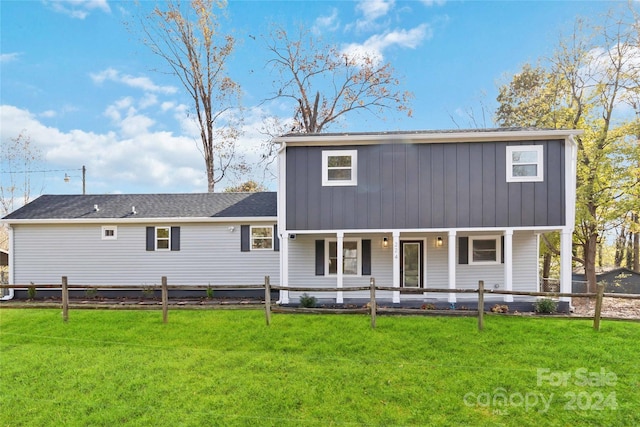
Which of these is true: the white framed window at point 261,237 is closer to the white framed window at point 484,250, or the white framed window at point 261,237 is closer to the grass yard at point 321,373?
the grass yard at point 321,373

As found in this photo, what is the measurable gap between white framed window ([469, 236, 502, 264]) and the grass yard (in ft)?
11.3

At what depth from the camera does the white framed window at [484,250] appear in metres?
11.2

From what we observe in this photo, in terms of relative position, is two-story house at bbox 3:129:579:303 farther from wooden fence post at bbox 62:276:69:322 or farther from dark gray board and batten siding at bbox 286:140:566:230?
wooden fence post at bbox 62:276:69:322

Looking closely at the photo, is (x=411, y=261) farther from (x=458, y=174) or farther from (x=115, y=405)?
(x=115, y=405)

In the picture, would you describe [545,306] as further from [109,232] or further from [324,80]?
[324,80]

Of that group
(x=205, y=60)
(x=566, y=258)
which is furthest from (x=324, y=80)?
(x=566, y=258)

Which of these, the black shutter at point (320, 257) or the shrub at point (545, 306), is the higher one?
the black shutter at point (320, 257)

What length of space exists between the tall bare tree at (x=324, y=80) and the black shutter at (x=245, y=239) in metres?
10.3

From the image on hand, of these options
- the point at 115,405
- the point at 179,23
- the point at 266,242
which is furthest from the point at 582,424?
the point at 179,23

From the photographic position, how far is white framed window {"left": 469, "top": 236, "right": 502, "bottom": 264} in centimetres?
1125

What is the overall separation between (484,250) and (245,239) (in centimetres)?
868

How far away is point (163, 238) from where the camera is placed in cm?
1266

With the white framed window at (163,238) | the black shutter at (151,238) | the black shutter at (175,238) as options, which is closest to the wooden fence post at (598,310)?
the black shutter at (175,238)

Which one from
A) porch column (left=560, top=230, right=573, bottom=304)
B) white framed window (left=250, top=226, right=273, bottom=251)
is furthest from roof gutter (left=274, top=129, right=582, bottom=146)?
white framed window (left=250, top=226, right=273, bottom=251)
